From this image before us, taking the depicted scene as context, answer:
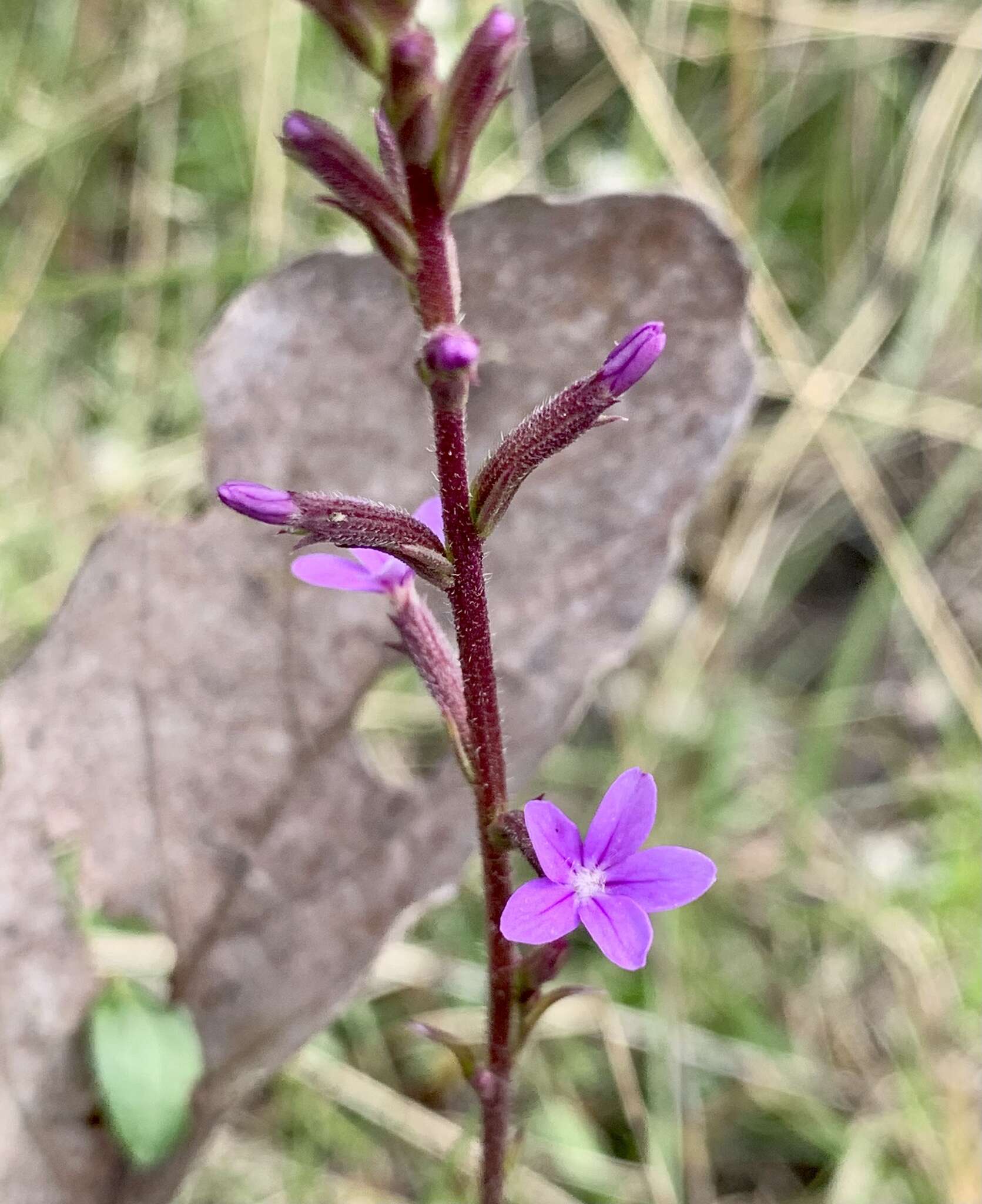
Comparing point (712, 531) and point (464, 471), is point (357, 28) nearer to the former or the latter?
point (464, 471)

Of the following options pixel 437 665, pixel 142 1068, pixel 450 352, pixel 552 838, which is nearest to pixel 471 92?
pixel 450 352

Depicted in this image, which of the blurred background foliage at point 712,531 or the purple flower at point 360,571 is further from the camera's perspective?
the blurred background foliage at point 712,531

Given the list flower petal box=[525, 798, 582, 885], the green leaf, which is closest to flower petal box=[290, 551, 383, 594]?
flower petal box=[525, 798, 582, 885]

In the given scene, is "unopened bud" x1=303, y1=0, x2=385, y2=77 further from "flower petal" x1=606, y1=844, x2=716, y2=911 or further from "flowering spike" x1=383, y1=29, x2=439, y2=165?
"flower petal" x1=606, y1=844, x2=716, y2=911

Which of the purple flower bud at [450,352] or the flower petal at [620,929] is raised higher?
the purple flower bud at [450,352]

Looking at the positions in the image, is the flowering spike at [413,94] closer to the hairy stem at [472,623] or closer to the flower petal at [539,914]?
the hairy stem at [472,623]

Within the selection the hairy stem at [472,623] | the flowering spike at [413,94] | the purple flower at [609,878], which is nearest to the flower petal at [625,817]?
the purple flower at [609,878]

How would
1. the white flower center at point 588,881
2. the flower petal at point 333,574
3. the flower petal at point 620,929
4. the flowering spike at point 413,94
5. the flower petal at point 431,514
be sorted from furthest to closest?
the flower petal at point 431,514 → the flower petal at point 333,574 → the white flower center at point 588,881 → the flower petal at point 620,929 → the flowering spike at point 413,94
